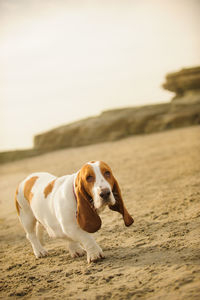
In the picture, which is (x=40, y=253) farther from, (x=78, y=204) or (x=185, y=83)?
(x=185, y=83)

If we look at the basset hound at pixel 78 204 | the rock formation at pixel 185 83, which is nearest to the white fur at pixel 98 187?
the basset hound at pixel 78 204

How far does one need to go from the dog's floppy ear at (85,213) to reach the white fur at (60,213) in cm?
11

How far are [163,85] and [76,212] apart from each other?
57.5 ft

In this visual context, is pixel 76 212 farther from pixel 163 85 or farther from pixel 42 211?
pixel 163 85

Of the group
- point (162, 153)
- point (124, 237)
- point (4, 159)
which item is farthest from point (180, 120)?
point (124, 237)

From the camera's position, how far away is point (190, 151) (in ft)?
26.0

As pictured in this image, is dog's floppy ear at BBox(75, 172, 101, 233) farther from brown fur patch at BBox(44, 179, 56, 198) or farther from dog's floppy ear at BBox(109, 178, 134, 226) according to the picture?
brown fur patch at BBox(44, 179, 56, 198)

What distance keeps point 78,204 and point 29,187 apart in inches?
40.6

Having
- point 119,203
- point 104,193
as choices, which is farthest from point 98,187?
point 119,203

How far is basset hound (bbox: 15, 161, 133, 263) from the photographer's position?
271 centimetres

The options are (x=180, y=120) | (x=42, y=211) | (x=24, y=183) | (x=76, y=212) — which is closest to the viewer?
(x=76, y=212)

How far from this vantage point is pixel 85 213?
2.76 meters

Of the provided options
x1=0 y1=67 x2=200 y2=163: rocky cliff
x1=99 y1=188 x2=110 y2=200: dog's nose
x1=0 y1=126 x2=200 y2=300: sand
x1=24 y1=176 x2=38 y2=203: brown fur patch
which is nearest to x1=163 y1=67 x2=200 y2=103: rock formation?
x1=0 y1=67 x2=200 y2=163: rocky cliff

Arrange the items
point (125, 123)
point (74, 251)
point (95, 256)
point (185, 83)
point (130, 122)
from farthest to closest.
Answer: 1. point (185, 83)
2. point (125, 123)
3. point (130, 122)
4. point (74, 251)
5. point (95, 256)
